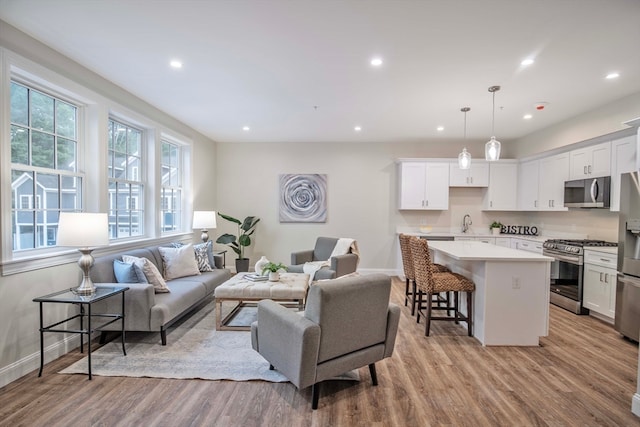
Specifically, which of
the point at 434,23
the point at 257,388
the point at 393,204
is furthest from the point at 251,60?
the point at 393,204

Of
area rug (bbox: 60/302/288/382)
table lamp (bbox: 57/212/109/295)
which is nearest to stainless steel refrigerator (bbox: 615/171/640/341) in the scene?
area rug (bbox: 60/302/288/382)

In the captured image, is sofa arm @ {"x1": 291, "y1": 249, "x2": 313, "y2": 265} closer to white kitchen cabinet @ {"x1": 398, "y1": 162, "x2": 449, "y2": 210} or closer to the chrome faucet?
white kitchen cabinet @ {"x1": 398, "y1": 162, "x2": 449, "y2": 210}

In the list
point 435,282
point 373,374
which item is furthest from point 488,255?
point 373,374

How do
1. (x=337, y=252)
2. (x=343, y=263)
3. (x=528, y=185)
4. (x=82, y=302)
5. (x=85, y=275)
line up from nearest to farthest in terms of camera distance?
(x=82, y=302), (x=85, y=275), (x=343, y=263), (x=337, y=252), (x=528, y=185)

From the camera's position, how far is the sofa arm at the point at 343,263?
4305 millimetres

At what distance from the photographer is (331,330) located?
2016 mm

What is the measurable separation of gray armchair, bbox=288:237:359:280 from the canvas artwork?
3.37ft

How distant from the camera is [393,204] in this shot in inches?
246

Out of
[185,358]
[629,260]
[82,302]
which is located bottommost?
[185,358]

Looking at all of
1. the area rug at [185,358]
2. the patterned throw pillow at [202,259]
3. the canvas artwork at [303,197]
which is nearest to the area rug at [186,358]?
the area rug at [185,358]

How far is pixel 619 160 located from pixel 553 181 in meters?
1.16

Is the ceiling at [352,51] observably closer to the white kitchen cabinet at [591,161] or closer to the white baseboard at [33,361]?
the white kitchen cabinet at [591,161]

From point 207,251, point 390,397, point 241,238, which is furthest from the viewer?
point 241,238

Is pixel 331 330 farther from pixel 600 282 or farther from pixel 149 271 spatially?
pixel 600 282
